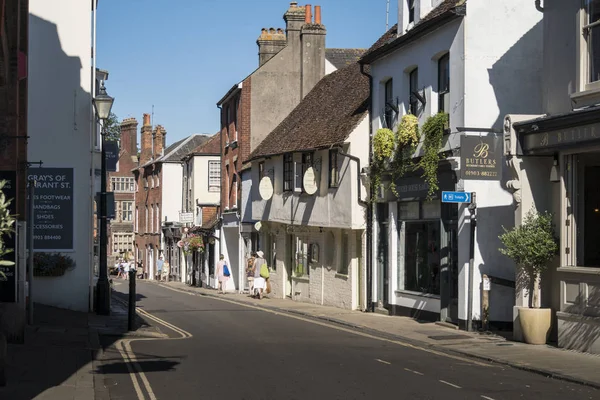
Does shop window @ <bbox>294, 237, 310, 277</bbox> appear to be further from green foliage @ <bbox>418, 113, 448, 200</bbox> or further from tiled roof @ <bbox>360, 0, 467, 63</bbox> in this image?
green foliage @ <bbox>418, 113, 448, 200</bbox>

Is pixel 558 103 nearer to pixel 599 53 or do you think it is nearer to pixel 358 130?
pixel 599 53

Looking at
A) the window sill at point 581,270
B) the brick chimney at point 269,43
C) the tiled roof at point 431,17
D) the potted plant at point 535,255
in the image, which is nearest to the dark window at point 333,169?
the tiled roof at point 431,17

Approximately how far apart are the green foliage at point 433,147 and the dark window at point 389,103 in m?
3.72

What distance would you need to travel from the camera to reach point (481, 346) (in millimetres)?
18141

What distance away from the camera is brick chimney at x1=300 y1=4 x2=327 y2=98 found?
4253 cm

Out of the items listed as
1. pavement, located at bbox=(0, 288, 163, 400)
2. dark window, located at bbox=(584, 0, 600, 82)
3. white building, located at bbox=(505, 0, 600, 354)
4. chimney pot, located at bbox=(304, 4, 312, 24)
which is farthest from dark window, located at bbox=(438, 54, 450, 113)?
chimney pot, located at bbox=(304, 4, 312, 24)

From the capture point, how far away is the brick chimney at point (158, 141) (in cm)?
7181

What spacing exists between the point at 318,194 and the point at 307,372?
61.6 feet

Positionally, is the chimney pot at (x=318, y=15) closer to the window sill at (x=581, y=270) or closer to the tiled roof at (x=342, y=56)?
the tiled roof at (x=342, y=56)

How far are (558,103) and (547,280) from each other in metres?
3.71

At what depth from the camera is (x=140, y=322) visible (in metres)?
23.3

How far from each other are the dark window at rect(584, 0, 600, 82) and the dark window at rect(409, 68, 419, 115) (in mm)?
7679

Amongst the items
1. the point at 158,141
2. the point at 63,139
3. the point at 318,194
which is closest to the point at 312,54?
the point at 318,194

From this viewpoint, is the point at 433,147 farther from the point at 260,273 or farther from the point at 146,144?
the point at 146,144
